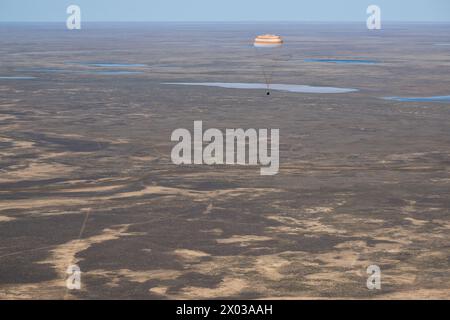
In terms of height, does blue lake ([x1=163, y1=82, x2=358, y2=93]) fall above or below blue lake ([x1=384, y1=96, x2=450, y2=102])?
above

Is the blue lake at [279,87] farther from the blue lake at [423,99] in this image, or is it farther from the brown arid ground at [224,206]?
the brown arid ground at [224,206]

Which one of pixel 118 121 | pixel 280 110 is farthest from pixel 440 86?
pixel 118 121

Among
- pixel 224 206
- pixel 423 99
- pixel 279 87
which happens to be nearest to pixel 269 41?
pixel 279 87

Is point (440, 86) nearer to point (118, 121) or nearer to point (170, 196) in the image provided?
point (118, 121)

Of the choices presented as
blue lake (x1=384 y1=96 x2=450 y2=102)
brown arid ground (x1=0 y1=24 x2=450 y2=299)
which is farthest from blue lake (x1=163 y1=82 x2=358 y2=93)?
brown arid ground (x1=0 y1=24 x2=450 y2=299)

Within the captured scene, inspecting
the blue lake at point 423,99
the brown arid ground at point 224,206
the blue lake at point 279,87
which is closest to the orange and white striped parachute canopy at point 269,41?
the blue lake at point 279,87

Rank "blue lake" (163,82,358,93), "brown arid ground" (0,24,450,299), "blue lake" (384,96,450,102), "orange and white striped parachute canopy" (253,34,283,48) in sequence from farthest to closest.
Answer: "orange and white striped parachute canopy" (253,34,283,48), "blue lake" (163,82,358,93), "blue lake" (384,96,450,102), "brown arid ground" (0,24,450,299)

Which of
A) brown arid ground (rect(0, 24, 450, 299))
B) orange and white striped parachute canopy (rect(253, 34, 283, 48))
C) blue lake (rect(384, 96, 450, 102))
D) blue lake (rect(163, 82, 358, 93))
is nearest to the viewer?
brown arid ground (rect(0, 24, 450, 299))

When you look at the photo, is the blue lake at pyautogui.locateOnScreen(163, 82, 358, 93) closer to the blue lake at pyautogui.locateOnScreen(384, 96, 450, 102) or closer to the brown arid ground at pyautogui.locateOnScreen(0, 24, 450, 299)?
the blue lake at pyautogui.locateOnScreen(384, 96, 450, 102)

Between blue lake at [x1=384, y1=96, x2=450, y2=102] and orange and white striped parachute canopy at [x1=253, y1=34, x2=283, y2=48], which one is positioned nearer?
blue lake at [x1=384, y1=96, x2=450, y2=102]
